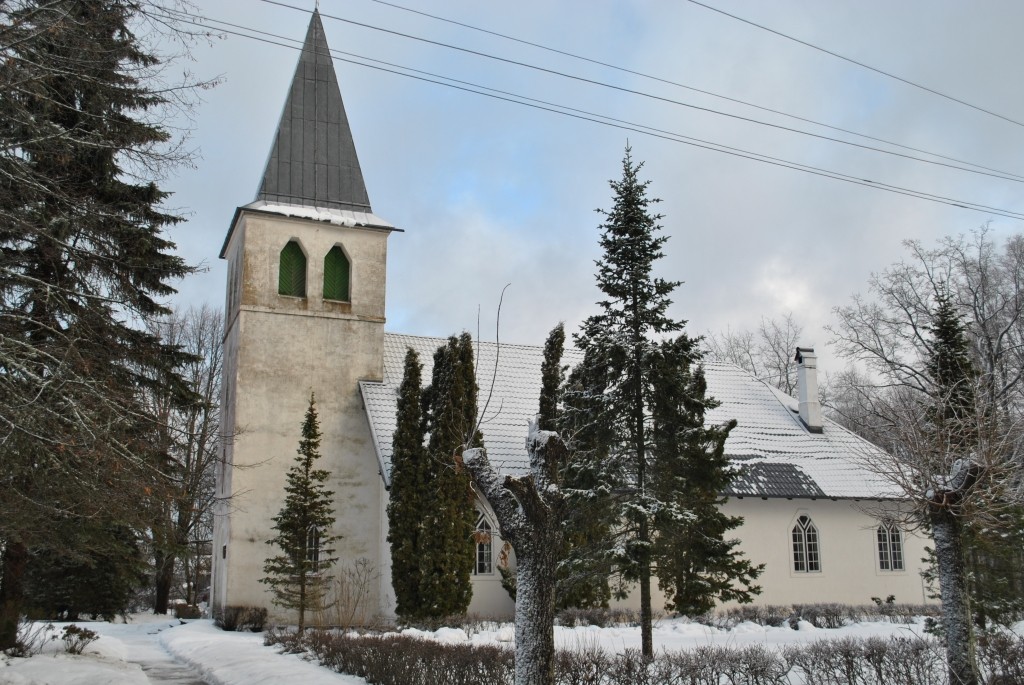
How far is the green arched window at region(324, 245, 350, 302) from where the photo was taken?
88.0 ft

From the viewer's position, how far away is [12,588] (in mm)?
15547

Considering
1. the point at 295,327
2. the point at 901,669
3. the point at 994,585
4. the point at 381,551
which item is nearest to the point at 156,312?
the point at 295,327

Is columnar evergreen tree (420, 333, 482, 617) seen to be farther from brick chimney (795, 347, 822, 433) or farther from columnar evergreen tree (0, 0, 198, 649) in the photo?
brick chimney (795, 347, 822, 433)

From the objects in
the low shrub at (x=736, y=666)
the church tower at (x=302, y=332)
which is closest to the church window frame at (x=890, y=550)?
the church tower at (x=302, y=332)

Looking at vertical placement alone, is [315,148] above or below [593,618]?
above

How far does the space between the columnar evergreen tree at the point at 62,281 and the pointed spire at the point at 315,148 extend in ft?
39.1

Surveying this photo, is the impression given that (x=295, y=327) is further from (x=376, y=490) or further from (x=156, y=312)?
(x=156, y=312)

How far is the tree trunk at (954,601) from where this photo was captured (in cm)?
1006

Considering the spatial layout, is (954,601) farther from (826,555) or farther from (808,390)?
(808,390)

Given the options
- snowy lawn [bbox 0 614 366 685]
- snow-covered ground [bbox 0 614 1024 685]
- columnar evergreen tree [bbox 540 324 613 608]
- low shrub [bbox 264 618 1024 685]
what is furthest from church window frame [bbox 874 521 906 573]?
snowy lawn [bbox 0 614 366 685]

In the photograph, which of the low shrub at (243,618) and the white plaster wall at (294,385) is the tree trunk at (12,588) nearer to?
the low shrub at (243,618)

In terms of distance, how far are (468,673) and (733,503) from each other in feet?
56.5

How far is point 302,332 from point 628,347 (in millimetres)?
13120

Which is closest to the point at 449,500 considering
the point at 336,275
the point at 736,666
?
the point at 336,275
